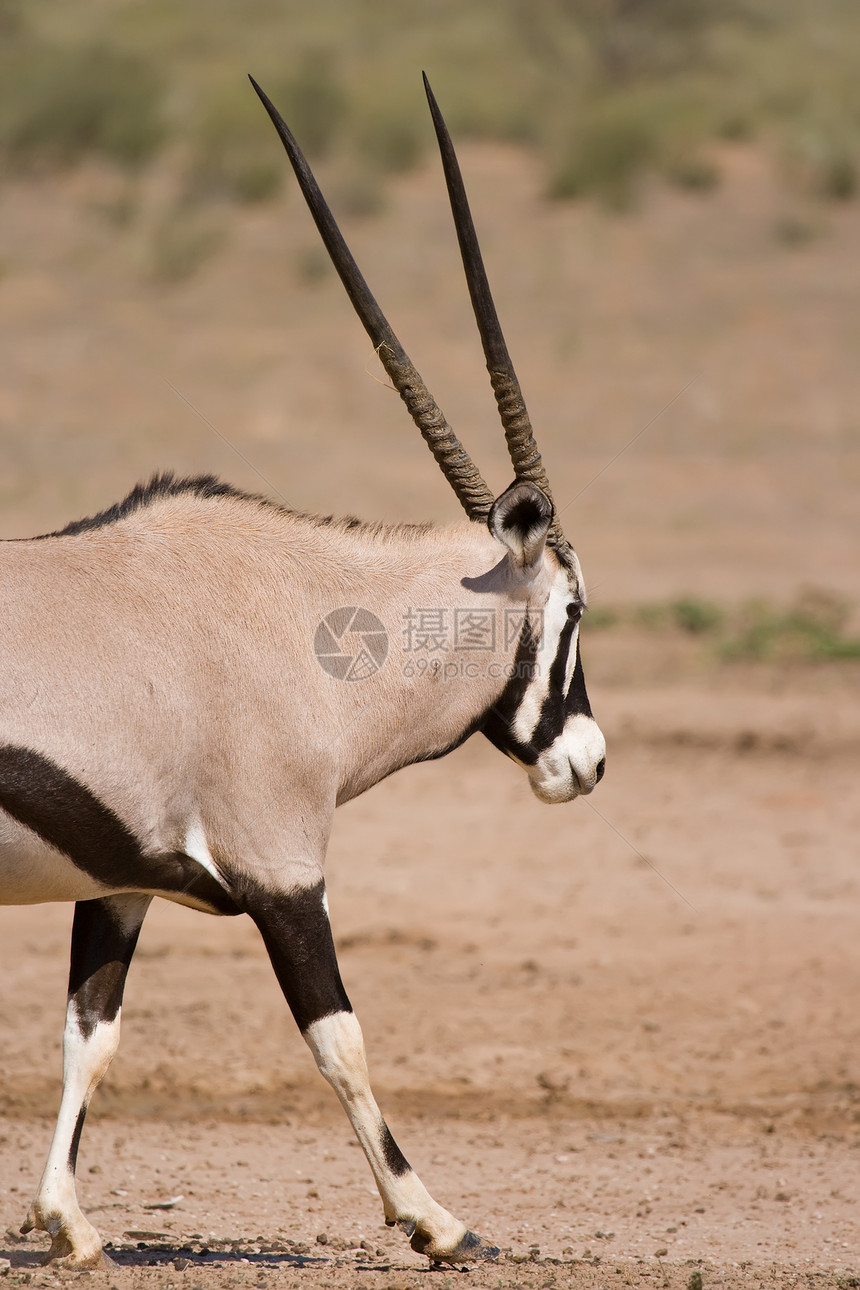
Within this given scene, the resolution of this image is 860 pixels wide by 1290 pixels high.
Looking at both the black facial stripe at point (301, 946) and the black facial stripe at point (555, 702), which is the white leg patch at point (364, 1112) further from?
the black facial stripe at point (555, 702)

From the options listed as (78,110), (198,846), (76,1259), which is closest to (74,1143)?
(76,1259)

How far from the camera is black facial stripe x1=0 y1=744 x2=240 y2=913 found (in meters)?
3.73

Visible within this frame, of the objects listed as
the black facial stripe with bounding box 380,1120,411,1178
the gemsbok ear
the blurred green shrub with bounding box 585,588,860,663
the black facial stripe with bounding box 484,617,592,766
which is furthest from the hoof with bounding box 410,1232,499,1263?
the blurred green shrub with bounding box 585,588,860,663

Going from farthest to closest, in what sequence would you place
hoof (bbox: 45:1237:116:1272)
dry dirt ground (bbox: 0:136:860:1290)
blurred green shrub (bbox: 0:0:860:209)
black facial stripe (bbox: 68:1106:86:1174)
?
blurred green shrub (bbox: 0:0:860:209) → dry dirt ground (bbox: 0:136:860:1290) → black facial stripe (bbox: 68:1106:86:1174) → hoof (bbox: 45:1237:116:1272)

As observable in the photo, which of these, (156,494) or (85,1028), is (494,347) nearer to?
(156,494)

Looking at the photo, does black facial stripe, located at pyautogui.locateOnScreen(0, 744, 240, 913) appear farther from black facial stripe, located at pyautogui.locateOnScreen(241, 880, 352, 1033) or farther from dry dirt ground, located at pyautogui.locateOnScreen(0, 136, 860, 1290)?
dry dirt ground, located at pyautogui.locateOnScreen(0, 136, 860, 1290)

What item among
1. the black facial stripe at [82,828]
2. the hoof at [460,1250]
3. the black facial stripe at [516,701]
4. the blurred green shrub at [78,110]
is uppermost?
the blurred green shrub at [78,110]

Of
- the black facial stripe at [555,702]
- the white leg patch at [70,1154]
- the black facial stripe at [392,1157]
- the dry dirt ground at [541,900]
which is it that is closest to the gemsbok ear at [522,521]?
the black facial stripe at [555,702]

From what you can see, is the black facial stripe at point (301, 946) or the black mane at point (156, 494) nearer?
the black facial stripe at point (301, 946)

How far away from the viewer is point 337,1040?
13.8ft

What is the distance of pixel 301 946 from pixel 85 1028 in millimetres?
877

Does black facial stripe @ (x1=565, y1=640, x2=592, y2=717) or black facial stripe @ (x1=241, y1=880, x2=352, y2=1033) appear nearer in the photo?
black facial stripe @ (x1=241, y1=880, x2=352, y2=1033)

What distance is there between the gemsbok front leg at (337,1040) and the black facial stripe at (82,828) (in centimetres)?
25

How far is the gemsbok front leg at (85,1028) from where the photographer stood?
4461mm
